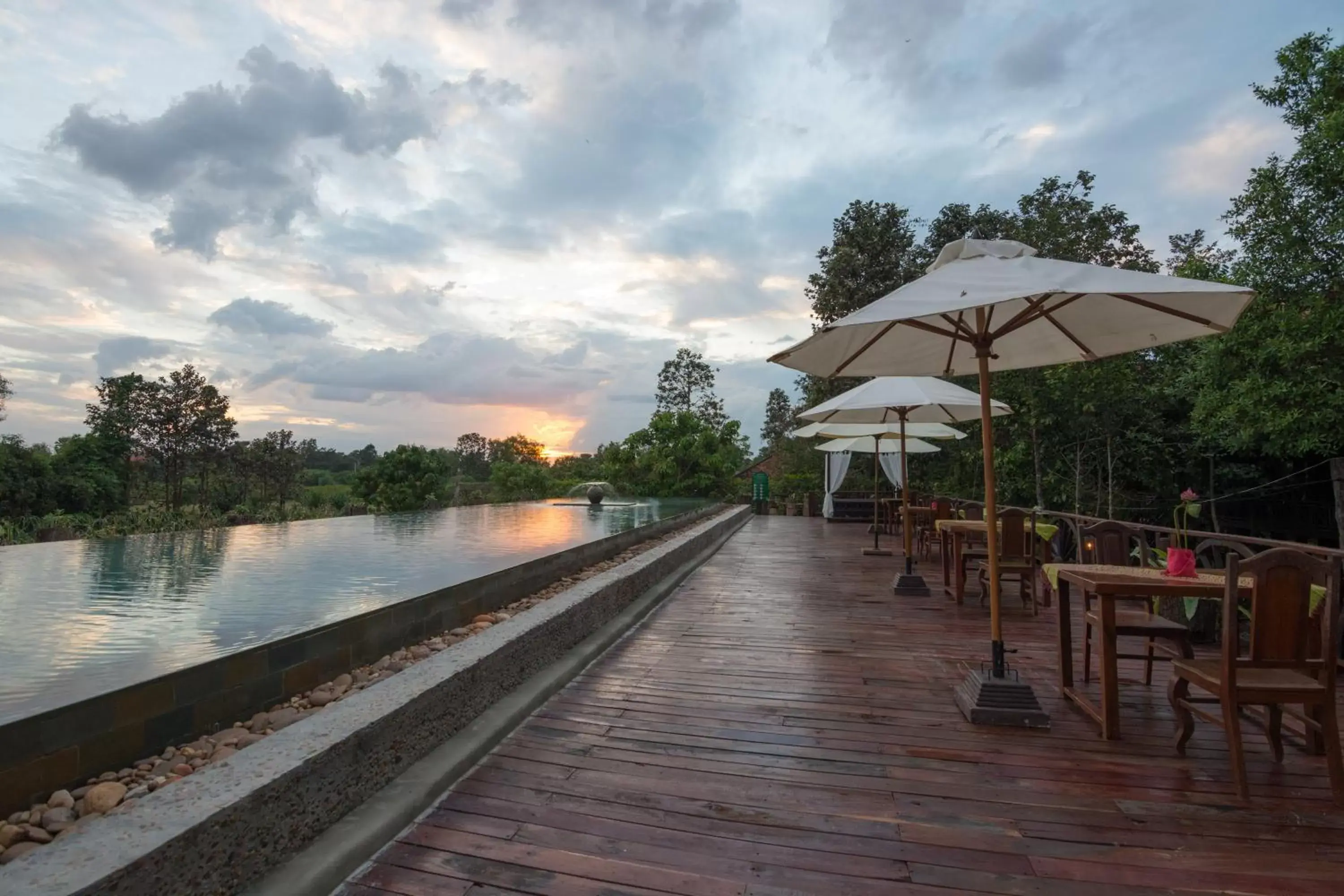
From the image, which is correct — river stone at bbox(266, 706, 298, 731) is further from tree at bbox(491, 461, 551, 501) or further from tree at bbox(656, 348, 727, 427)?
tree at bbox(656, 348, 727, 427)

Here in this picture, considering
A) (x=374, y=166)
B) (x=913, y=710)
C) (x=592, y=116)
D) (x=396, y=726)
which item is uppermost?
(x=592, y=116)

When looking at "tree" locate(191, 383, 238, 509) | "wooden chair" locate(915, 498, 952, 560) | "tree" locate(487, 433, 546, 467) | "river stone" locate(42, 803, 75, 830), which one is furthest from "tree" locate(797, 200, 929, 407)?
"tree" locate(191, 383, 238, 509)

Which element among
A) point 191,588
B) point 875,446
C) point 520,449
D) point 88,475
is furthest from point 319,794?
point 520,449

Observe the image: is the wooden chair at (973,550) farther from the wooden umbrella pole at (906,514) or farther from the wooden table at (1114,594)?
the wooden table at (1114,594)

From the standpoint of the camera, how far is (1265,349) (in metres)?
7.65

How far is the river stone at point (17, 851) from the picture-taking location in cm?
146

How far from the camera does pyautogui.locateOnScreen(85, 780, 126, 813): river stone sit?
5.57 feet

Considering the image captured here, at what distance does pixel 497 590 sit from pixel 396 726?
7.86 ft

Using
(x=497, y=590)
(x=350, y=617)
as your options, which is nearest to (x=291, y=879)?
(x=350, y=617)

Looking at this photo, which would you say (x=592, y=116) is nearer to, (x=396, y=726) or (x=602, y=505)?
(x=602, y=505)

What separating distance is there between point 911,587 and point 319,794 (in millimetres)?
4780

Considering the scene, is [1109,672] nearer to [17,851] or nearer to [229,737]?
[229,737]

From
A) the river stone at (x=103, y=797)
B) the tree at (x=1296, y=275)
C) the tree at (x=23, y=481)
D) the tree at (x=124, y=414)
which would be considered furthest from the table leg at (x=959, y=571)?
the tree at (x=124, y=414)

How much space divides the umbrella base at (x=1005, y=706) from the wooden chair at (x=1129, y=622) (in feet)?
1.26
